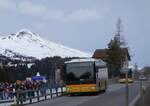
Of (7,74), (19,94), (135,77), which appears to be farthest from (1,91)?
(135,77)

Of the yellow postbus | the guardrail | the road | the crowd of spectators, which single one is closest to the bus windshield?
the yellow postbus

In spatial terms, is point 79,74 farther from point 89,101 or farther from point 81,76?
point 89,101

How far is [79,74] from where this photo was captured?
160ft

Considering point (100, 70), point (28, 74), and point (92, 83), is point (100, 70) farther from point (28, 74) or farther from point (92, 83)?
point (28, 74)

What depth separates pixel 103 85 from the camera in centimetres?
5597

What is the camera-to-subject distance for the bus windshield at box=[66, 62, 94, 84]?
4884 cm

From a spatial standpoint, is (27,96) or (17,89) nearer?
(17,89)

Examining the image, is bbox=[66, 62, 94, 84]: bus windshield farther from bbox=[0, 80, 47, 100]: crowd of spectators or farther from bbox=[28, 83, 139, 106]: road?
bbox=[0, 80, 47, 100]: crowd of spectators

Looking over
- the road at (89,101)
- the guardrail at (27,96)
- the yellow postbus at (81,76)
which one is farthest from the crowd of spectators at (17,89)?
the yellow postbus at (81,76)

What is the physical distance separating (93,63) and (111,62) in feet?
292

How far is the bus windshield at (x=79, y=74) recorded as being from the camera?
48844 mm

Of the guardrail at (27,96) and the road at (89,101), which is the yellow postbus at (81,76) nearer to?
the road at (89,101)

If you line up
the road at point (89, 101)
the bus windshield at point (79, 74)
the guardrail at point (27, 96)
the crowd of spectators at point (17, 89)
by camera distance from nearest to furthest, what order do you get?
the road at point (89, 101) → the guardrail at point (27, 96) → the crowd of spectators at point (17, 89) → the bus windshield at point (79, 74)

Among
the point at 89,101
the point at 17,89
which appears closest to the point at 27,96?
the point at 17,89
